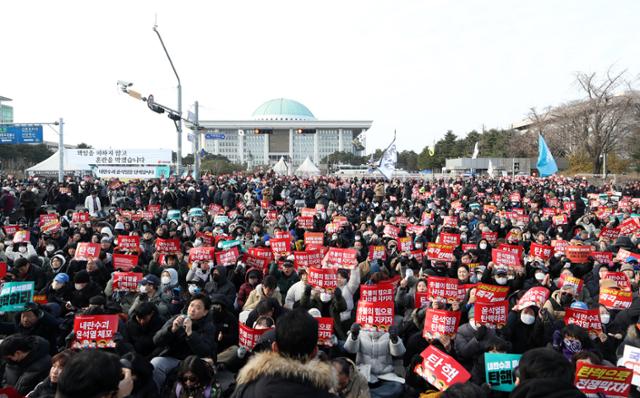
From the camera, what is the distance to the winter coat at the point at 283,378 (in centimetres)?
192

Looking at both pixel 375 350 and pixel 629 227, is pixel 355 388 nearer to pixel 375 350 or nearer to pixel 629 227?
pixel 375 350

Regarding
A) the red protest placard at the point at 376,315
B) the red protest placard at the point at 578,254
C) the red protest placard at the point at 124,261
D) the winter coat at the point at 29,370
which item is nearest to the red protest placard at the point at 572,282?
the red protest placard at the point at 578,254

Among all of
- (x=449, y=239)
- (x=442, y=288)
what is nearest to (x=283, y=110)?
(x=449, y=239)

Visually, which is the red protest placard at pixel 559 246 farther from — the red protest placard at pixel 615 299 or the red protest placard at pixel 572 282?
the red protest placard at pixel 615 299

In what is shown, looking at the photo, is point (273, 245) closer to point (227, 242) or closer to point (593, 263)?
point (227, 242)

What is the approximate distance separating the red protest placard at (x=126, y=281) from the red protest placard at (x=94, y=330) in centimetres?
188

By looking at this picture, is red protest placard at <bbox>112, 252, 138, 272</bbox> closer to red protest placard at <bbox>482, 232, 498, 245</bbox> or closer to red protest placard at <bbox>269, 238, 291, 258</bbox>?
red protest placard at <bbox>269, 238, 291, 258</bbox>

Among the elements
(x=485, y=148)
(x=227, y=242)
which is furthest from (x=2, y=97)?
(x=227, y=242)

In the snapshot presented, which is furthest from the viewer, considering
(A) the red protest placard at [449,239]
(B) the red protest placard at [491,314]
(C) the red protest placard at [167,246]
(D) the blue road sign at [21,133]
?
(D) the blue road sign at [21,133]

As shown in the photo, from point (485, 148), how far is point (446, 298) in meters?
58.4

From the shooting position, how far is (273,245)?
8.41m

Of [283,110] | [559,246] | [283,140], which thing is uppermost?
[283,110]

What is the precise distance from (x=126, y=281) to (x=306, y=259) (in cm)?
254

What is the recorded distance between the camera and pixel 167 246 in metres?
8.33
